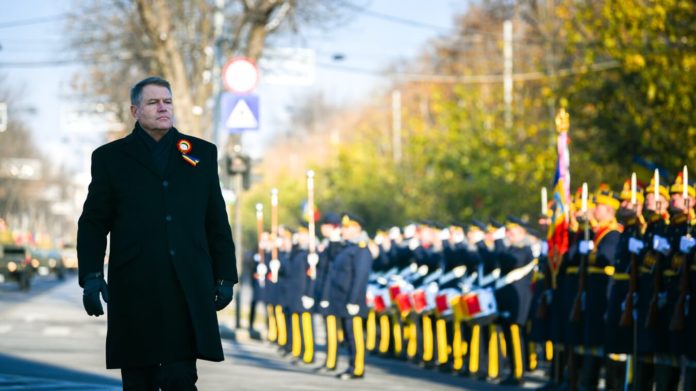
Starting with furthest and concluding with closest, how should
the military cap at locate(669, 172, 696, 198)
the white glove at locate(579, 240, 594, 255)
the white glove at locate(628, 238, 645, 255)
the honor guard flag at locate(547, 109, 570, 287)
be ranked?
the honor guard flag at locate(547, 109, 570, 287) < the white glove at locate(579, 240, 594, 255) < the white glove at locate(628, 238, 645, 255) < the military cap at locate(669, 172, 696, 198)

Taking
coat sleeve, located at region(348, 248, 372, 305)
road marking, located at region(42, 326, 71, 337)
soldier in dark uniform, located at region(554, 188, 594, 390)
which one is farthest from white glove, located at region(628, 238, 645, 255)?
road marking, located at region(42, 326, 71, 337)

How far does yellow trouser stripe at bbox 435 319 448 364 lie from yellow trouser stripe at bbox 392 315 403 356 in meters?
2.12

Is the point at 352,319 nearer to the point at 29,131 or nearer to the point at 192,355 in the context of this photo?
the point at 192,355

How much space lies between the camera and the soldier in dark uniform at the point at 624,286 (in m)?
14.2

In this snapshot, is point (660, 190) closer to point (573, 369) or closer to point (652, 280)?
point (652, 280)

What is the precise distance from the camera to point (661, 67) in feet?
83.9

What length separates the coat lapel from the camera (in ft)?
27.2

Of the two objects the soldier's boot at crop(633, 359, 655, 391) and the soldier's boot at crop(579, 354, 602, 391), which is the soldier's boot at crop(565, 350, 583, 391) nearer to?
the soldier's boot at crop(579, 354, 602, 391)

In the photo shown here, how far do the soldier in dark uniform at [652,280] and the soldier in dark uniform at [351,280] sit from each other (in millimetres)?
5352

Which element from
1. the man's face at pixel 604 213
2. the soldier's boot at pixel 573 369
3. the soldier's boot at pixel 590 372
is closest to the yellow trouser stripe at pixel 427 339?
the soldier's boot at pixel 573 369

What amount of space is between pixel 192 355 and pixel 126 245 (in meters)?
0.60

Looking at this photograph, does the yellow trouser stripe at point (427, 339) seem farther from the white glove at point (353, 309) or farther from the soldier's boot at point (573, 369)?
the soldier's boot at point (573, 369)

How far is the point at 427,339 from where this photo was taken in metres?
21.3

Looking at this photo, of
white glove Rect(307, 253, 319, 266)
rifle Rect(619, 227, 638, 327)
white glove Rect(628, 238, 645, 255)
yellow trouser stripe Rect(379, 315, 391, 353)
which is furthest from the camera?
yellow trouser stripe Rect(379, 315, 391, 353)
